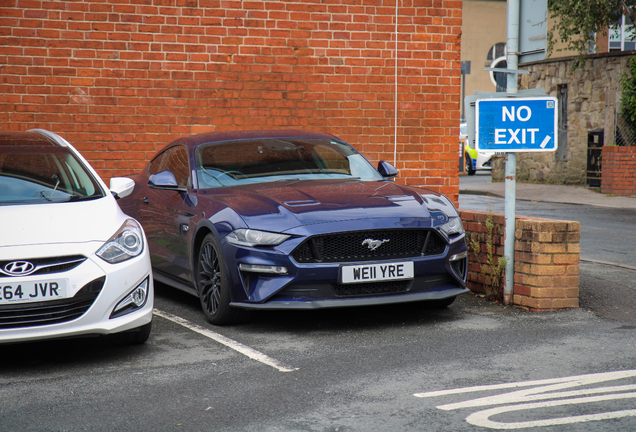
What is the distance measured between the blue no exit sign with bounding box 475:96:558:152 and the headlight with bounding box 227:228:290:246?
208 centimetres

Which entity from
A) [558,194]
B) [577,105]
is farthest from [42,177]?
[577,105]

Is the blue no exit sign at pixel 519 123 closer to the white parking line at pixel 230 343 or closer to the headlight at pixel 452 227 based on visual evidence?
the headlight at pixel 452 227

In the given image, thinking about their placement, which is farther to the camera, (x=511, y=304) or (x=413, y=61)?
(x=413, y=61)

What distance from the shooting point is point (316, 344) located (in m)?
5.41

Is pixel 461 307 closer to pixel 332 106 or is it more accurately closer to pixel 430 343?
pixel 430 343

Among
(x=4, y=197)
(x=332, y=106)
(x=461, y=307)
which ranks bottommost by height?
(x=461, y=307)

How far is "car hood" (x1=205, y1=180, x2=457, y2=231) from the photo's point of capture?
5.62m

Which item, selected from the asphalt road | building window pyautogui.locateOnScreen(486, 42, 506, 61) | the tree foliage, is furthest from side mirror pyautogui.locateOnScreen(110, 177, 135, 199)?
building window pyautogui.locateOnScreen(486, 42, 506, 61)

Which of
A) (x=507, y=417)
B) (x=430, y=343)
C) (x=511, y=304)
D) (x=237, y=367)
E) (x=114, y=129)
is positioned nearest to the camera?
(x=507, y=417)

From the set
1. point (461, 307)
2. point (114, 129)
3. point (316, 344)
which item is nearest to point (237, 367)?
point (316, 344)

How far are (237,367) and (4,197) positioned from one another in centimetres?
198

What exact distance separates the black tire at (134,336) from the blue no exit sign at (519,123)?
3.09 m

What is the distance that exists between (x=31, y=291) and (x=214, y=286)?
1592 mm

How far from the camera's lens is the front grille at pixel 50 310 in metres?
4.65
